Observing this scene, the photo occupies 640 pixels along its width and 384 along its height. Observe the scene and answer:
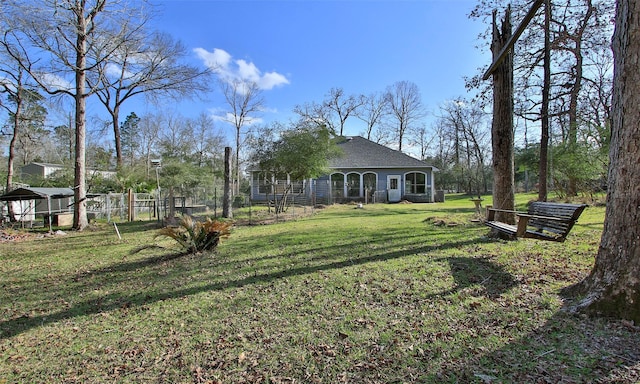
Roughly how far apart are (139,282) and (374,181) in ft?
70.2

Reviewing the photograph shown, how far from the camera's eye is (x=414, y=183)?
24844mm

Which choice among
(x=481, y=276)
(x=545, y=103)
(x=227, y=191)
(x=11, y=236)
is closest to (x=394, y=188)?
(x=545, y=103)

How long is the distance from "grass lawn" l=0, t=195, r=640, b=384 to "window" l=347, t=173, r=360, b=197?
18.8 m

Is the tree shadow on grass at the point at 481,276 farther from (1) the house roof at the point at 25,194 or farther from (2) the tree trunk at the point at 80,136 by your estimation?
(1) the house roof at the point at 25,194

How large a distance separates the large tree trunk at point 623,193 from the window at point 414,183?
861 inches

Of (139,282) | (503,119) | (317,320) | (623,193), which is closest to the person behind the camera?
(623,193)

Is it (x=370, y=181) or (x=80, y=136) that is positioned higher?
(x=80, y=136)

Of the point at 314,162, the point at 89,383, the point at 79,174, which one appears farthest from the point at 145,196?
the point at 89,383

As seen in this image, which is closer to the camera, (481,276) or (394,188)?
(481,276)

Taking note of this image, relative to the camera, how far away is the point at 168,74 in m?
14.8

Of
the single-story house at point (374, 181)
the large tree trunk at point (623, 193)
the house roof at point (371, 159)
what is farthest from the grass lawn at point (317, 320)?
the house roof at point (371, 159)

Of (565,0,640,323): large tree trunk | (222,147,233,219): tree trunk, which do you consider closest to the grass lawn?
(565,0,640,323): large tree trunk

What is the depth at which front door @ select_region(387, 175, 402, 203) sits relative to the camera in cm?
2423

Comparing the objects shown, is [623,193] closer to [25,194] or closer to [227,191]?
[227,191]
